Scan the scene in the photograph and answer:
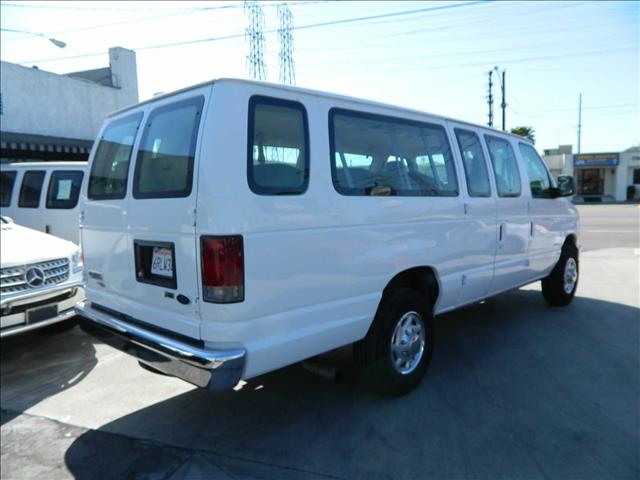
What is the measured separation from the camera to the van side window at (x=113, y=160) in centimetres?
337

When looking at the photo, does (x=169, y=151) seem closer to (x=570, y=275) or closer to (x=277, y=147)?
(x=277, y=147)

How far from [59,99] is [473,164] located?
43.8ft

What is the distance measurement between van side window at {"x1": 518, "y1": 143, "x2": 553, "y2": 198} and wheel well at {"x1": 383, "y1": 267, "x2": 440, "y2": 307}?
2.06 metres

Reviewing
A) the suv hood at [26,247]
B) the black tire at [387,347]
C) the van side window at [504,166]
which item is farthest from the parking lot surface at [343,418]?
the van side window at [504,166]

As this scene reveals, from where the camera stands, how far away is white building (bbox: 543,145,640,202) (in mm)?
39594

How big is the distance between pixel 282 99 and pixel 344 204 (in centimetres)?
77

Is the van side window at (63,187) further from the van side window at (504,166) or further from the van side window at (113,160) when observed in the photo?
the van side window at (504,166)

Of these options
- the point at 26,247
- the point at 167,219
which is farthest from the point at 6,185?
Answer: the point at 167,219

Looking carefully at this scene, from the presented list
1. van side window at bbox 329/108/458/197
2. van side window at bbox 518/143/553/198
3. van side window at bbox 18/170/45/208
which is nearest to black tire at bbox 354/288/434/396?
van side window at bbox 329/108/458/197

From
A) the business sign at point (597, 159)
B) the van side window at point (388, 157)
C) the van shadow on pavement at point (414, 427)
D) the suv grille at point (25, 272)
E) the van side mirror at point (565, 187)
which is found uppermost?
the business sign at point (597, 159)

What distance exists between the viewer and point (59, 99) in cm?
1362

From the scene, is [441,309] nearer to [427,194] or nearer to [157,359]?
[427,194]

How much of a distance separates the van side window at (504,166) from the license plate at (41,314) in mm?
4603

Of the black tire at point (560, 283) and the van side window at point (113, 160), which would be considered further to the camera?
the black tire at point (560, 283)
